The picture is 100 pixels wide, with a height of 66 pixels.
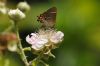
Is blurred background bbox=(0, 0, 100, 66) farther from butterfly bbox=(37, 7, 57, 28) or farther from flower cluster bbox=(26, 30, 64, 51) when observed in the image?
butterfly bbox=(37, 7, 57, 28)

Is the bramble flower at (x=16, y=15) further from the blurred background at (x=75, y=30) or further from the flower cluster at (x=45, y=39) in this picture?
the blurred background at (x=75, y=30)

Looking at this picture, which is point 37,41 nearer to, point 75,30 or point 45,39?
point 45,39

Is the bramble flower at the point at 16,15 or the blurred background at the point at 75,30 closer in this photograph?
the bramble flower at the point at 16,15

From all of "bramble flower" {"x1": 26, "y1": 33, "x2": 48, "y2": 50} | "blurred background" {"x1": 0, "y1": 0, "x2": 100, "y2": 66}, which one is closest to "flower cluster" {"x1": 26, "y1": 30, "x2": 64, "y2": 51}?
"bramble flower" {"x1": 26, "y1": 33, "x2": 48, "y2": 50}

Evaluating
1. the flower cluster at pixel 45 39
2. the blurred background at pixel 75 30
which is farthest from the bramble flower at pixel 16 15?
the blurred background at pixel 75 30

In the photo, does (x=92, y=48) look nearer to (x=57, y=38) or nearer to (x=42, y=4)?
(x=42, y=4)

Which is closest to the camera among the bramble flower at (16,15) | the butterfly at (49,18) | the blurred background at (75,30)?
the butterfly at (49,18)
